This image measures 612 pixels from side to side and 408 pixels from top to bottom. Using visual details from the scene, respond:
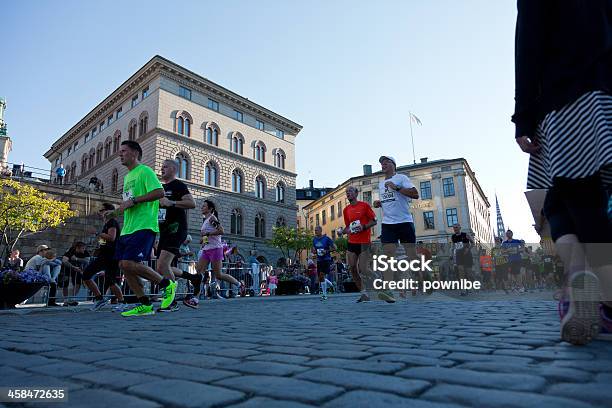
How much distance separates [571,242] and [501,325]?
46.7 inches

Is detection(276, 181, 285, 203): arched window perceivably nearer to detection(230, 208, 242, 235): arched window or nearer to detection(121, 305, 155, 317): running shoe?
detection(230, 208, 242, 235): arched window

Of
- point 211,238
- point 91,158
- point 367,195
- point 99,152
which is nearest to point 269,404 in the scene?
point 211,238

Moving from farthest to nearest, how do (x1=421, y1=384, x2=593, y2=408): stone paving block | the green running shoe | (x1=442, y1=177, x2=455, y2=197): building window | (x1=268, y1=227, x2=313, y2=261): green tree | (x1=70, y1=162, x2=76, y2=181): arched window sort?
(x1=442, y1=177, x2=455, y2=197): building window < (x1=70, y1=162, x2=76, y2=181): arched window < (x1=268, y1=227, x2=313, y2=261): green tree < the green running shoe < (x1=421, y1=384, x2=593, y2=408): stone paving block

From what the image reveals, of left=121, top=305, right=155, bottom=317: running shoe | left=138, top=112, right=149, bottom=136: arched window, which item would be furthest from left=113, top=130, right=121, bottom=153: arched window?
left=121, top=305, right=155, bottom=317: running shoe

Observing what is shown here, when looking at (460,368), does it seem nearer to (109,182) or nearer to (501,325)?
(501,325)

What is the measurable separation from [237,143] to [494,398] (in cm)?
3891

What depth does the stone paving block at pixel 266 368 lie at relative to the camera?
1598mm

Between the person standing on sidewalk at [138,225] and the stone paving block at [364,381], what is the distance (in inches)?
160

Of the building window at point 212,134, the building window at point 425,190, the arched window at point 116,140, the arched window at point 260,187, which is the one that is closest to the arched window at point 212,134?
the building window at point 212,134

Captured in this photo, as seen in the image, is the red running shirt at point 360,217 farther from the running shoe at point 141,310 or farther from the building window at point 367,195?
the building window at point 367,195

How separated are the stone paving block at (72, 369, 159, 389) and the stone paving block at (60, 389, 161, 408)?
0.30 ft

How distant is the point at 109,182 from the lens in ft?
119

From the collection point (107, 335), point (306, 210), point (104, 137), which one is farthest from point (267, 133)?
point (107, 335)

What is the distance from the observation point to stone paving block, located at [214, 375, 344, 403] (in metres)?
1.23
